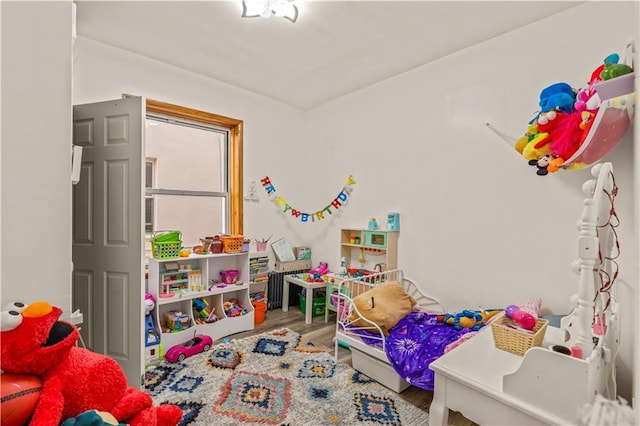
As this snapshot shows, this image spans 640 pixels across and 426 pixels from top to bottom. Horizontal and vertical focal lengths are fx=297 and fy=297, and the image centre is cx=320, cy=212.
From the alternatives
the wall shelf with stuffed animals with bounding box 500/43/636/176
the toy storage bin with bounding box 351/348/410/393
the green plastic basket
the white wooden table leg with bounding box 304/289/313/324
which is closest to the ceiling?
the wall shelf with stuffed animals with bounding box 500/43/636/176

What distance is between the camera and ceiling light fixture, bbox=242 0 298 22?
205cm

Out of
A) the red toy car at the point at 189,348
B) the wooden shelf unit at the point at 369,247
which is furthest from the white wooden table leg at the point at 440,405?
the red toy car at the point at 189,348

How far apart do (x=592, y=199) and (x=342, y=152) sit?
117 inches

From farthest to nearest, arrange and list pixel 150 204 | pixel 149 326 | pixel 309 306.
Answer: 1. pixel 309 306
2. pixel 150 204
3. pixel 149 326

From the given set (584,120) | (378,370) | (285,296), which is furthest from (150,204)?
(584,120)

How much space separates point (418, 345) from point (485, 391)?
0.87m

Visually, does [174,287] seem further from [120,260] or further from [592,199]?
[592,199]

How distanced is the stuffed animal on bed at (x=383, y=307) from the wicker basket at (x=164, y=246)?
5.67 ft

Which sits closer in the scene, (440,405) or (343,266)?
(440,405)

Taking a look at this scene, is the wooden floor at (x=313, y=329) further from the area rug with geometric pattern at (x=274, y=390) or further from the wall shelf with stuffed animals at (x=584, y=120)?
the wall shelf with stuffed animals at (x=584, y=120)

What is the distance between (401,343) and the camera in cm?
210

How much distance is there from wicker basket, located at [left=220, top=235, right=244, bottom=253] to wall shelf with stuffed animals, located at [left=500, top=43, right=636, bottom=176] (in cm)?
267

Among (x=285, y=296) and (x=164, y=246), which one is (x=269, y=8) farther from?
(x=285, y=296)

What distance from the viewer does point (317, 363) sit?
2477 mm
